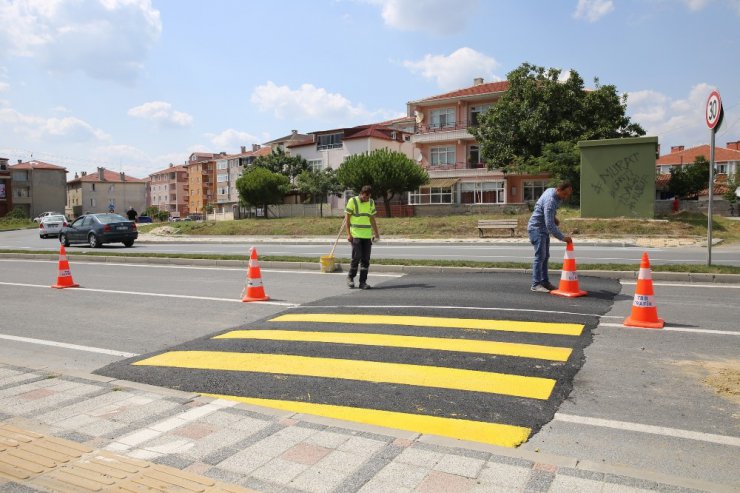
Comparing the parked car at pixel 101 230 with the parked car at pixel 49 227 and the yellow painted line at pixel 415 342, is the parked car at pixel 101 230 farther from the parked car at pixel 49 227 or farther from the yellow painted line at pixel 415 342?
the yellow painted line at pixel 415 342

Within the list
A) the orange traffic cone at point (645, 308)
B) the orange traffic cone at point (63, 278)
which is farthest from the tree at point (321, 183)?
the orange traffic cone at point (645, 308)

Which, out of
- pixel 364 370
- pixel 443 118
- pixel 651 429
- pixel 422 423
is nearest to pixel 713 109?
pixel 651 429

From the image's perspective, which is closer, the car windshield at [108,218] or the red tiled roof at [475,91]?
the car windshield at [108,218]

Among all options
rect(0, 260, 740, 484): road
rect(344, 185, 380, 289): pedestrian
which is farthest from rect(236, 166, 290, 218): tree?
rect(344, 185, 380, 289): pedestrian

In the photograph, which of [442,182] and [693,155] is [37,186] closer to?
[442,182]

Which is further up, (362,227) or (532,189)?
(532,189)

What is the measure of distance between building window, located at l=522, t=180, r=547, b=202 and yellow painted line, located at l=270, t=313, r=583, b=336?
43.1 metres

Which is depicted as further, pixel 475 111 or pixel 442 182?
pixel 442 182

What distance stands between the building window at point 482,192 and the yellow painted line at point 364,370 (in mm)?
47040

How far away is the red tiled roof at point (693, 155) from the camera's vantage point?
82000 millimetres

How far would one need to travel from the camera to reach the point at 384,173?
46906mm

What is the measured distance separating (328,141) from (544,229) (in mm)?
60516

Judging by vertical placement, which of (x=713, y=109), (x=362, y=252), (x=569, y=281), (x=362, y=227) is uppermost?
(x=713, y=109)

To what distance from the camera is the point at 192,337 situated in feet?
23.6
